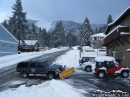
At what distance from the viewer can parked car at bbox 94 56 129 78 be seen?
17.9 meters

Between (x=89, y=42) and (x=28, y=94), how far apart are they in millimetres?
65027

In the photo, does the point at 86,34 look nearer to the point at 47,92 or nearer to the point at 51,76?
the point at 51,76

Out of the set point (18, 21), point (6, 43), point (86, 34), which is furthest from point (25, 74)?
point (86, 34)

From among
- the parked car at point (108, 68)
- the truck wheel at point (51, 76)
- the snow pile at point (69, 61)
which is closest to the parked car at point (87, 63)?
the snow pile at point (69, 61)

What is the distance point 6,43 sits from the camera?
4403cm

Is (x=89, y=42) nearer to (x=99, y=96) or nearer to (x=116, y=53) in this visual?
(x=116, y=53)

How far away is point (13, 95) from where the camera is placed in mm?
11250

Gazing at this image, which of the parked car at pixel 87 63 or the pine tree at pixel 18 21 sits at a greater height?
the pine tree at pixel 18 21

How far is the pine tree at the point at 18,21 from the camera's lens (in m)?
52.7

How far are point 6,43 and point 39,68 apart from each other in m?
28.2

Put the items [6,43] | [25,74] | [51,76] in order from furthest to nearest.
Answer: [6,43]
[25,74]
[51,76]

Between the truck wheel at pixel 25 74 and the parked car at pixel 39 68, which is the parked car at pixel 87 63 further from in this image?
the truck wheel at pixel 25 74

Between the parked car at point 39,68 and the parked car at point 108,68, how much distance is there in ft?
13.1

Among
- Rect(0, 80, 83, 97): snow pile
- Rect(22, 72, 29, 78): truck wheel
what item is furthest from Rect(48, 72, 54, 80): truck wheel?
Rect(0, 80, 83, 97): snow pile
